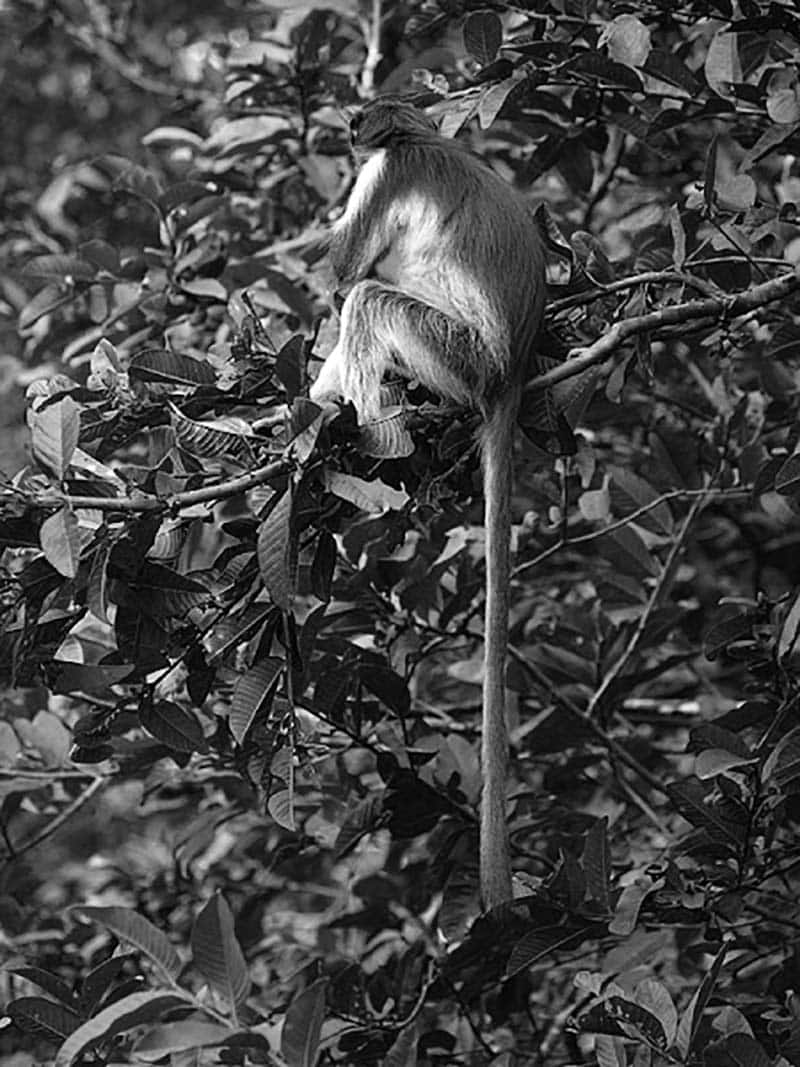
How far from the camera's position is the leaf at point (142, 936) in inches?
103

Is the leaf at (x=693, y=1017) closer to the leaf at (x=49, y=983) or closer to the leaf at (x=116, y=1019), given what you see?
the leaf at (x=116, y=1019)

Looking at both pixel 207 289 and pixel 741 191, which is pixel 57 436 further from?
pixel 207 289

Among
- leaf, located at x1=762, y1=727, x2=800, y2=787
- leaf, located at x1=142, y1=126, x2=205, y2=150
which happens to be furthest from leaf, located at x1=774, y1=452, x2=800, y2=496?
leaf, located at x1=142, y1=126, x2=205, y2=150

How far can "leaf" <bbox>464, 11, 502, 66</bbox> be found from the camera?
3.21m

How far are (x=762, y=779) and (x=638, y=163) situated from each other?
2312mm

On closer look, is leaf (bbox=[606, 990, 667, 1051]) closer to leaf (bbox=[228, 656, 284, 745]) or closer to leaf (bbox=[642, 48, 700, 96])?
leaf (bbox=[228, 656, 284, 745])

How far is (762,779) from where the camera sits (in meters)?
2.72

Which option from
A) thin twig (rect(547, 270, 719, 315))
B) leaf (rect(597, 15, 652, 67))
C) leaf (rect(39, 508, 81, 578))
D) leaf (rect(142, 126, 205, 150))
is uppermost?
leaf (rect(597, 15, 652, 67))

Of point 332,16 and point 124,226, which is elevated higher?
point 332,16

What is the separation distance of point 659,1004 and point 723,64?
2049 millimetres

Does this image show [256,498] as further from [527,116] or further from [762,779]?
[527,116]

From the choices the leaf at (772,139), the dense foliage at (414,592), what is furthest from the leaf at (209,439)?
the leaf at (772,139)

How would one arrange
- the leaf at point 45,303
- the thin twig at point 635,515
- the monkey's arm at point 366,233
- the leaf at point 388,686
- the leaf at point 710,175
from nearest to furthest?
the leaf at point 710,175 < the leaf at point 388,686 < the thin twig at point 635,515 < the monkey's arm at point 366,233 < the leaf at point 45,303

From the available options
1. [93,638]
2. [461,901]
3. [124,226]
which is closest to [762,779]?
[461,901]
